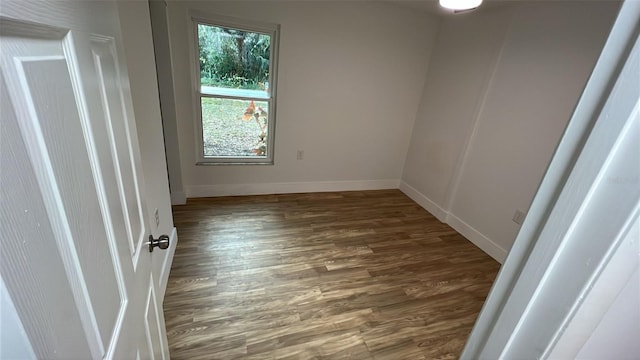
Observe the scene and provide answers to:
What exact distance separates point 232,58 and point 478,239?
318cm

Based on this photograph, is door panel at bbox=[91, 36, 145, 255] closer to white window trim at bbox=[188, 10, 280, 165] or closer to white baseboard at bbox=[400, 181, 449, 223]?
white window trim at bbox=[188, 10, 280, 165]

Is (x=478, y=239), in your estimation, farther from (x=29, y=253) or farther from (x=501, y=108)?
(x=29, y=253)

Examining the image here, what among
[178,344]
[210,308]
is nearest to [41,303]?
[178,344]

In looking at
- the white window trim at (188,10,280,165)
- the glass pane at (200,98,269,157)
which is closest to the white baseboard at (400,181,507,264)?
the white window trim at (188,10,280,165)

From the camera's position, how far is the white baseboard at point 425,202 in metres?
3.12

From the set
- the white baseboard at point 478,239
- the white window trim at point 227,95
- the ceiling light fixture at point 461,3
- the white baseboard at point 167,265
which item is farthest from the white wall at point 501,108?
the white baseboard at point 167,265

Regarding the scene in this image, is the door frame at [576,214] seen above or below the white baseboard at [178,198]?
above

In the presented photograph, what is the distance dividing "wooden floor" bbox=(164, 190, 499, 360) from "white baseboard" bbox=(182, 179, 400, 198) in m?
0.14

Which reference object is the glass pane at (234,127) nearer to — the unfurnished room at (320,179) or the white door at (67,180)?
the unfurnished room at (320,179)

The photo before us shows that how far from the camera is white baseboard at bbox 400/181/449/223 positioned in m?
3.12

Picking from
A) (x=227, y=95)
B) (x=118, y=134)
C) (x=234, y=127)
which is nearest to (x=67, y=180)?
(x=118, y=134)

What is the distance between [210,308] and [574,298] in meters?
1.81

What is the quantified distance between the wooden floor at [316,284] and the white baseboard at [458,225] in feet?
0.31

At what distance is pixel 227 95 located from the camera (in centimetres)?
283
